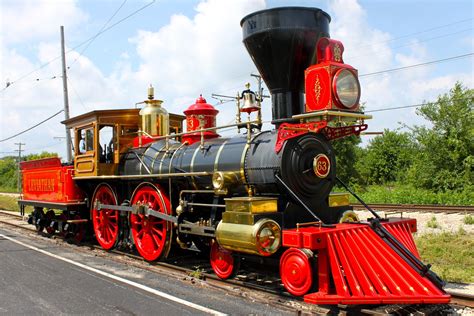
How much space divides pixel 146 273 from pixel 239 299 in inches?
86.0

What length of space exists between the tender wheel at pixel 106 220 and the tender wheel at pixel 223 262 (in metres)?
3.22

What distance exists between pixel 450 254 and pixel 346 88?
474 cm

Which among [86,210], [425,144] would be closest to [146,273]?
[86,210]

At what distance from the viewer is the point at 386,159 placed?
174ft

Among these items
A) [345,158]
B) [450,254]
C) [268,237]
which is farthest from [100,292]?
[345,158]

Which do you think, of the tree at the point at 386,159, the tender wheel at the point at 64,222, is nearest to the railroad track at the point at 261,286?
the tender wheel at the point at 64,222

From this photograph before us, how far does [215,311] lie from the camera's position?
493 centimetres

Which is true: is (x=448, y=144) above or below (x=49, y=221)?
above

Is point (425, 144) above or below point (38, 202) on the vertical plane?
above

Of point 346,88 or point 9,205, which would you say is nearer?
point 346,88

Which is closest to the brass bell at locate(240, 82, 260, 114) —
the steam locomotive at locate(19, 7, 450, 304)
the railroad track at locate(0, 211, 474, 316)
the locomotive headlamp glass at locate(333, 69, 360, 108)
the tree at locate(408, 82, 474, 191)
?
the steam locomotive at locate(19, 7, 450, 304)

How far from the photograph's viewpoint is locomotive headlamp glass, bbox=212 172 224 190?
6008 millimetres

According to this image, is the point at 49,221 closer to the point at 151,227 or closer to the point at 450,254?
the point at 151,227

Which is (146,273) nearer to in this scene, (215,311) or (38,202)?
(215,311)
